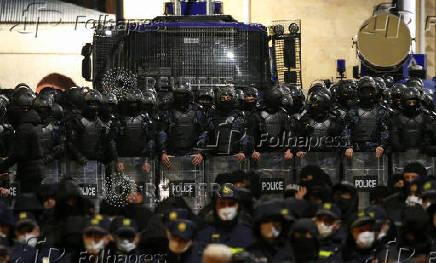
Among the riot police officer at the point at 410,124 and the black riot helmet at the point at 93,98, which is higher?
the black riot helmet at the point at 93,98

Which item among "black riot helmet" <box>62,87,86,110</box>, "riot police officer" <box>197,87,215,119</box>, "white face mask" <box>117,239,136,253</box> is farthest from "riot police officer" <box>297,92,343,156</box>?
"white face mask" <box>117,239,136,253</box>

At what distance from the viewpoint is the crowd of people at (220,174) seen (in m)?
12.4

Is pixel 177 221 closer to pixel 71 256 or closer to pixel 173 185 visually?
pixel 71 256

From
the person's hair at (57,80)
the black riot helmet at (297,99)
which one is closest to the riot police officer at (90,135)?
the black riot helmet at (297,99)

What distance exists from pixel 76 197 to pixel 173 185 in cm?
241

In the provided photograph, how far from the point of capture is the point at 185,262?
12.2 meters

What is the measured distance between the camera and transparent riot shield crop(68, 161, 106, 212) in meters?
16.1

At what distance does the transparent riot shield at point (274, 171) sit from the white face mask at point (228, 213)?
3332mm

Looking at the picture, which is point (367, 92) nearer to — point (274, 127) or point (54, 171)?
point (274, 127)

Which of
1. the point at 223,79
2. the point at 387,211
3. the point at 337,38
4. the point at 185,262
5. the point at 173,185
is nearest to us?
the point at 185,262

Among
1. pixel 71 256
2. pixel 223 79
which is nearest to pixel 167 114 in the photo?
pixel 223 79

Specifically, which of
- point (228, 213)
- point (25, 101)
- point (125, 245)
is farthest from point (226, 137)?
point (125, 245)

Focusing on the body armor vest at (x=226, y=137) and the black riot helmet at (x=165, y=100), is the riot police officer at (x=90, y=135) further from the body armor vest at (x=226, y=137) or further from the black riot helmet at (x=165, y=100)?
the body armor vest at (x=226, y=137)

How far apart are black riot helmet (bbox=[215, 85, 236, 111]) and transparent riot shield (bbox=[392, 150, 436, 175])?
7.76 ft
